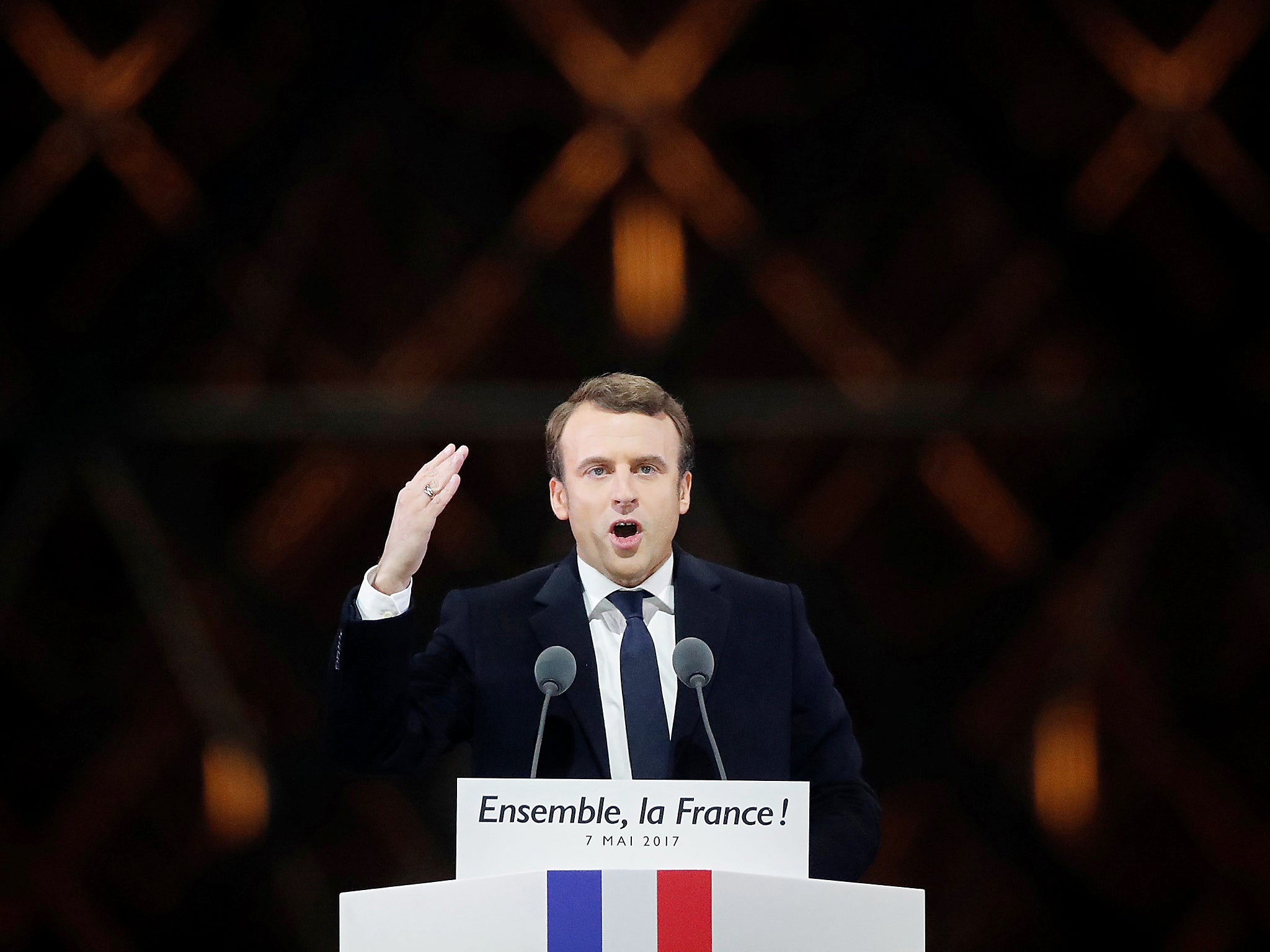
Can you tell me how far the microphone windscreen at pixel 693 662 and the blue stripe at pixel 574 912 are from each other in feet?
1.06

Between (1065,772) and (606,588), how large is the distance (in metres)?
1.37

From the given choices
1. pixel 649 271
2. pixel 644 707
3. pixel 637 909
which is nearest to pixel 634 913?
pixel 637 909

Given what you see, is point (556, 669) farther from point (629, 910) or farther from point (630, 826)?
point (629, 910)

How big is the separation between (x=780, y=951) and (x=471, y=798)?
36 centimetres

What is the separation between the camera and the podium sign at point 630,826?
1.37 m

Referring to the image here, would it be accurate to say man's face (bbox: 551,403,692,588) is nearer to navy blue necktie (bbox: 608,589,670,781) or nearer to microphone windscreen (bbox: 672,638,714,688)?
navy blue necktie (bbox: 608,589,670,781)

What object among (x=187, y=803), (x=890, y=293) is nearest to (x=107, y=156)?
(x=187, y=803)

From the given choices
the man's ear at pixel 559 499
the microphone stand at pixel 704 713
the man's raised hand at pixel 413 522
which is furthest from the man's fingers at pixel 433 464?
the microphone stand at pixel 704 713

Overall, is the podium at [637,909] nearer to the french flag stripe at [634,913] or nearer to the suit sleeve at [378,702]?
the french flag stripe at [634,913]

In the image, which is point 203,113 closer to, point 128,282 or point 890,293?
point 128,282

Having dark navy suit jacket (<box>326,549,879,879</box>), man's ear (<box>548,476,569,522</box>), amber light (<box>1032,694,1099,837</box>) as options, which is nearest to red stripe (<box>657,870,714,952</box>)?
dark navy suit jacket (<box>326,549,879,879</box>)

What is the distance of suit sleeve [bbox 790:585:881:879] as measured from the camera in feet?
5.71

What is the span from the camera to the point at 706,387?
9.49 feet

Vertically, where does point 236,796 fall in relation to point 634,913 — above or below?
above
